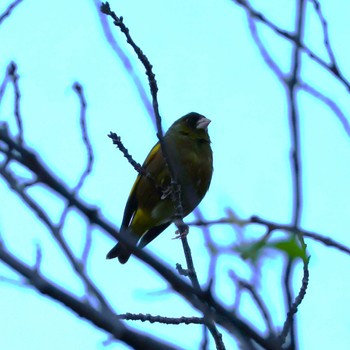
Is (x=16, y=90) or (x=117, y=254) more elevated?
(x=117, y=254)

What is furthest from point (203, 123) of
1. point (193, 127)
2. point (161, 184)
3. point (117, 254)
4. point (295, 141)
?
point (295, 141)

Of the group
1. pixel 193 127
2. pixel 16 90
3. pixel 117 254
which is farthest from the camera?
pixel 193 127

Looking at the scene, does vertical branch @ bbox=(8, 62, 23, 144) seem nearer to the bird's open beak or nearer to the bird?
the bird

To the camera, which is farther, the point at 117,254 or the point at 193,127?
the point at 193,127

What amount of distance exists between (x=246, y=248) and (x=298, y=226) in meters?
0.12

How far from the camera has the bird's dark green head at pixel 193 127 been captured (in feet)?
24.1

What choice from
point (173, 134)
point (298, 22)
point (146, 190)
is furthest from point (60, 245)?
point (173, 134)

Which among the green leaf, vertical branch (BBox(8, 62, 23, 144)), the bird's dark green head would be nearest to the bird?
the bird's dark green head

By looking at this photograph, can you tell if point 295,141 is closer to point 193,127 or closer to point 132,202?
point 132,202

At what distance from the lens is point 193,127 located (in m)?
7.48

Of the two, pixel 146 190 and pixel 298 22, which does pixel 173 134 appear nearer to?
pixel 146 190

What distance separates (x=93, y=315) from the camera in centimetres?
122

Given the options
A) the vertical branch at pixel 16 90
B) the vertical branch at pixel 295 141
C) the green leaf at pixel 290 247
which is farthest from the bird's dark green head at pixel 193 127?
the green leaf at pixel 290 247

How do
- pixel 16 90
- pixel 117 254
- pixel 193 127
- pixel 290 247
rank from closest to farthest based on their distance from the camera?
pixel 290 247, pixel 16 90, pixel 117 254, pixel 193 127
